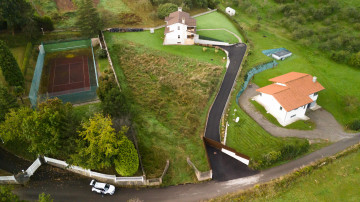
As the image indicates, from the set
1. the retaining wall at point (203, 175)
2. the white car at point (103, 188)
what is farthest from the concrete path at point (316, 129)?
the white car at point (103, 188)

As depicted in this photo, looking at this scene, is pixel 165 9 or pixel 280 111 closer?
pixel 280 111

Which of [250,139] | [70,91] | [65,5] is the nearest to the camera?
[250,139]

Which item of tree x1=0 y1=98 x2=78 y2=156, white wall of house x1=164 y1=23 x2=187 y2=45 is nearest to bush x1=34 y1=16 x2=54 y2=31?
white wall of house x1=164 y1=23 x2=187 y2=45

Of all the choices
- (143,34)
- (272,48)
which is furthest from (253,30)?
(143,34)

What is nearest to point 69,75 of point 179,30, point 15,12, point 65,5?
point 15,12

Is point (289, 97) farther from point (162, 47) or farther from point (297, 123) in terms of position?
point (162, 47)
